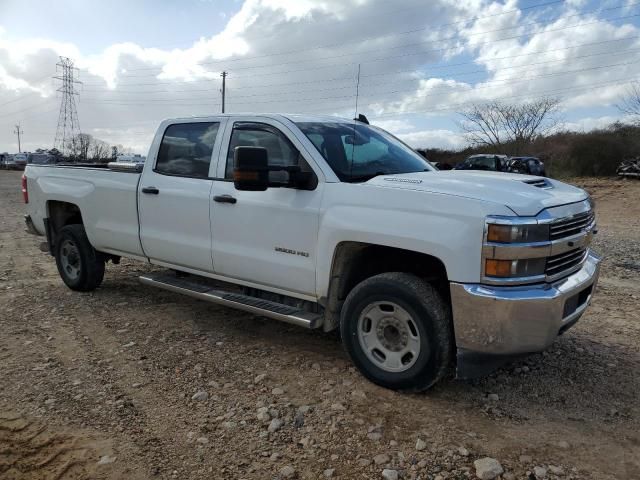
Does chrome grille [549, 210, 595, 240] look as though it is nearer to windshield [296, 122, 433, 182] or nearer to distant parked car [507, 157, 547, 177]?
windshield [296, 122, 433, 182]

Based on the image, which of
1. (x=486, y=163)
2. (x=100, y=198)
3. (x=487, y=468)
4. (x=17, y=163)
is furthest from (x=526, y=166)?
(x=17, y=163)

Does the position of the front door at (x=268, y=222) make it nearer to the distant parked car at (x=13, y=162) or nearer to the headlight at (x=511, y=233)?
the headlight at (x=511, y=233)

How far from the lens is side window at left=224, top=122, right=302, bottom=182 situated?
421cm

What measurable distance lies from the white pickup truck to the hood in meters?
0.01

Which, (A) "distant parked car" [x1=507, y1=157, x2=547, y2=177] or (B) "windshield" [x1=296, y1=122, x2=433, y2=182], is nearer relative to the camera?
(B) "windshield" [x1=296, y1=122, x2=433, y2=182]

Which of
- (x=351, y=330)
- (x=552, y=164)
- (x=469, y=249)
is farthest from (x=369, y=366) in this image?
(x=552, y=164)

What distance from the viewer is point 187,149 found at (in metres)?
5.00

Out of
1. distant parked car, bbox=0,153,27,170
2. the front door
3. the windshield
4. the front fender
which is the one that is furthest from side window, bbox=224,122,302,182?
distant parked car, bbox=0,153,27,170

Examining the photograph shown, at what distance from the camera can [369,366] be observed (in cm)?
378

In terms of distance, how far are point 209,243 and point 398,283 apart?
1.86 meters

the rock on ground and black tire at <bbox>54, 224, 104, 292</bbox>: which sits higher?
black tire at <bbox>54, 224, 104, 292</bbox>

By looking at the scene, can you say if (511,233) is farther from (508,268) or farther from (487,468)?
(487,468)

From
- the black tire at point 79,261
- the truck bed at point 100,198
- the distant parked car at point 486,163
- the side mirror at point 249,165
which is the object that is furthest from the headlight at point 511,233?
the distant parked car at point 486,163

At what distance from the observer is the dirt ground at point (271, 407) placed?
2938 millimetres
